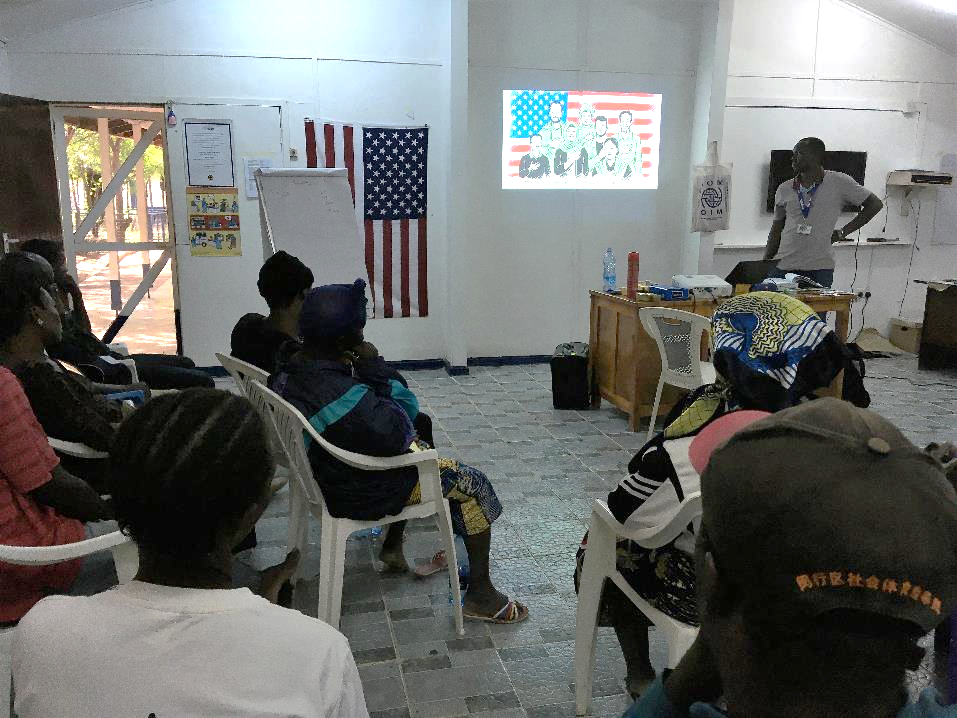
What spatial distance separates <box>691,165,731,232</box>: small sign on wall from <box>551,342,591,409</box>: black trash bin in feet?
5.38

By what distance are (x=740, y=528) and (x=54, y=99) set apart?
5963 mm

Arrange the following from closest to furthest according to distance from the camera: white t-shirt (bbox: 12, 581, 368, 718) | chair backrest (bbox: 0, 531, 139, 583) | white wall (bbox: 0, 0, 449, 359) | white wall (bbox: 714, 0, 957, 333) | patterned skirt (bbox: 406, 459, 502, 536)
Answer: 1. white t-shirt (bbox: 12, 581, 368, 718)
2. chair backrest (bbox: 0, 531, 139, 583)
3. patterned skirt (bbox: 406, 459, 502, 536)
4. white wall (bbox: 0, 0, 449, 359)
5. white wall (bbox: 714, 0, 957, 333)

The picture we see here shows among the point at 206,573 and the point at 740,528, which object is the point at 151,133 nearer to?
the point at 206,573

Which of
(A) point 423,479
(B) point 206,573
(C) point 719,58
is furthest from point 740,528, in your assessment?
(C) point 719,58

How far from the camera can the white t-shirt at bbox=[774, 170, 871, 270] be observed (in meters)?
4.89

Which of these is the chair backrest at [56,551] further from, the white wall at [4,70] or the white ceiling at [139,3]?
the white wall at [4,70]

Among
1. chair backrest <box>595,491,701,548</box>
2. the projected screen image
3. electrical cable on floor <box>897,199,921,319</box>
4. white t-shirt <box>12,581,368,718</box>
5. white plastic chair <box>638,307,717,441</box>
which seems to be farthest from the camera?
electrical cable on floor <box>897,199,921,319</box>

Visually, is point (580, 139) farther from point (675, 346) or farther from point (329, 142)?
point (675, 346)

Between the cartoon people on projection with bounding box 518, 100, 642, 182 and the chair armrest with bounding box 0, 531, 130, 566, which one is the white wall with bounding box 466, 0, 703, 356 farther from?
the chair armrest with bounding box 0, 531, 130, 566

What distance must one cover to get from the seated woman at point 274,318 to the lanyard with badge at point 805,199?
3.42 meters

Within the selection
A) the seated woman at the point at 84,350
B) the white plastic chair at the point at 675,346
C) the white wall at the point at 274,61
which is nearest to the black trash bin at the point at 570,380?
the white plastic chair at the point at 675,346

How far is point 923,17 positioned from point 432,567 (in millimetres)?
6495

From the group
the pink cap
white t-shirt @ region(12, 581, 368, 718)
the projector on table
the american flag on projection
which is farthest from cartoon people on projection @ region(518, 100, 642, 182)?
white t-shirt @ region(12, 581, 368, 718)

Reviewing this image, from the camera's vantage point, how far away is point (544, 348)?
6.52 m
